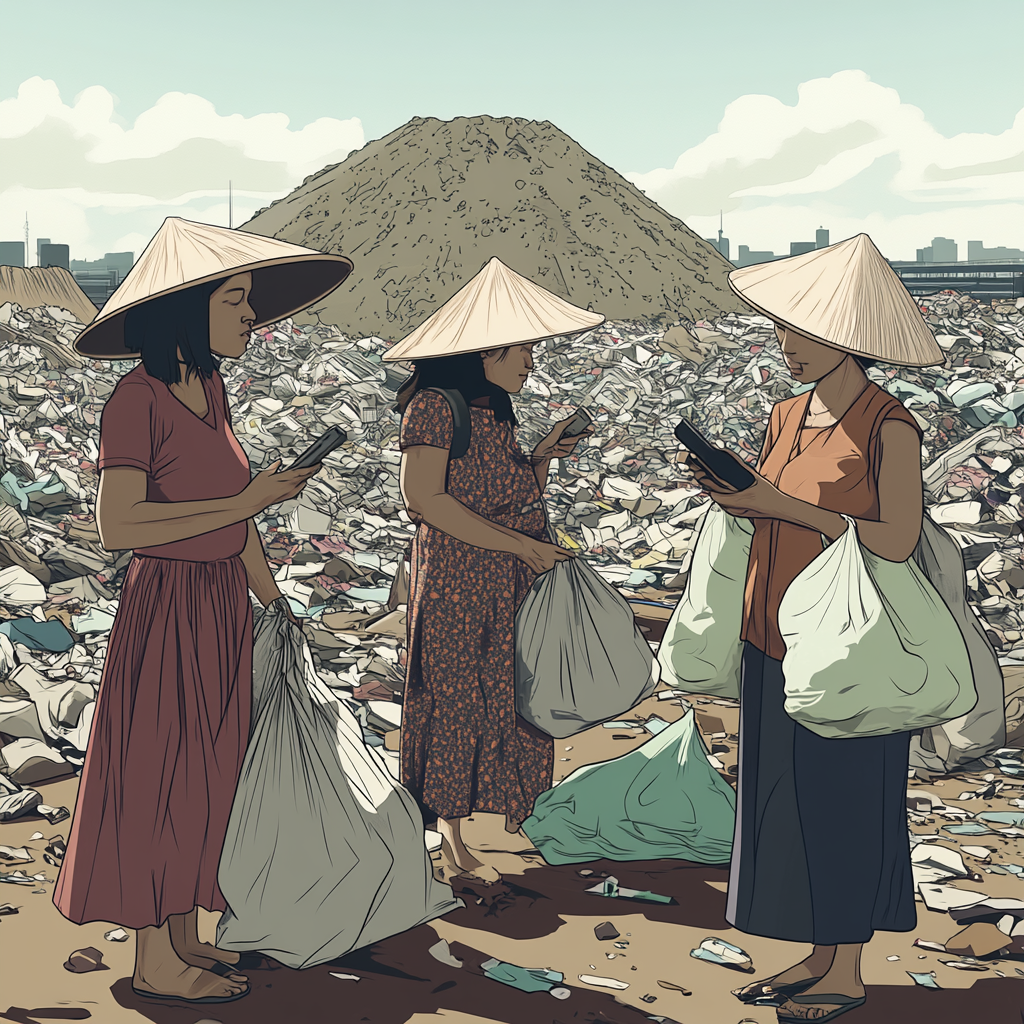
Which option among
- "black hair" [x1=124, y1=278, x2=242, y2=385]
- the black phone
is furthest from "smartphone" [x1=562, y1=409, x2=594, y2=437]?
"black hair" [x1=124, y1=278, x2=242, y2=385]

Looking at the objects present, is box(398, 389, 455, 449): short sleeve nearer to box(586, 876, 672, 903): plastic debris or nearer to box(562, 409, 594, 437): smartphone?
box(562, 409, 594, 437): smartphone

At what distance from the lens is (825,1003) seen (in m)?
2.68

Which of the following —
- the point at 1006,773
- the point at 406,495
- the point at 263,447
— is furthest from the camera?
the point at 263,447

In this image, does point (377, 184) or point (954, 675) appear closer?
point (954, 675)

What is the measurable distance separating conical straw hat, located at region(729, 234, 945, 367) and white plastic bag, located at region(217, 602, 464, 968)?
4.55 feet

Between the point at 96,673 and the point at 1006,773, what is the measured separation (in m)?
3.96

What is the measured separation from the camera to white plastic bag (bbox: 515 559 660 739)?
127 inches

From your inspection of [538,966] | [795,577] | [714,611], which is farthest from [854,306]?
[538,966]

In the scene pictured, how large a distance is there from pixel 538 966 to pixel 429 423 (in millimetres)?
1460

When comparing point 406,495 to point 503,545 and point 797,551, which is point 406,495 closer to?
point 503,545

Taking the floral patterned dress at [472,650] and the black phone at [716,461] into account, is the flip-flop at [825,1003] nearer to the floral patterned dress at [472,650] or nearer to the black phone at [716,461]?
the floral patterned dress at [472,650]

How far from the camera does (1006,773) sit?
14.5ft

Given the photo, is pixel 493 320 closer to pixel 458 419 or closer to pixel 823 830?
pixel 458 419

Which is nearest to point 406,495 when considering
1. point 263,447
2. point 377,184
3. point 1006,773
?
point 1006,773
